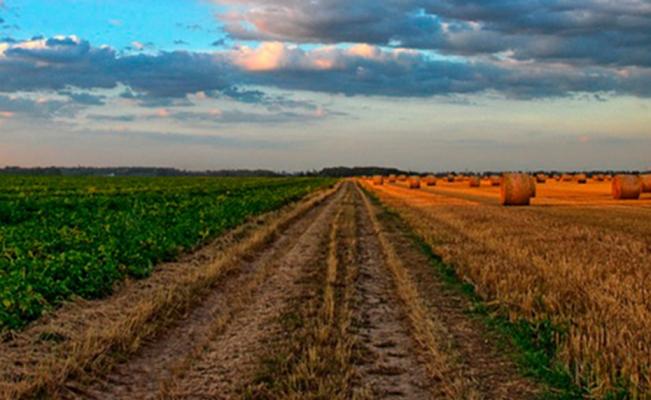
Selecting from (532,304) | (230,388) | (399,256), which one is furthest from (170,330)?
(399,256)

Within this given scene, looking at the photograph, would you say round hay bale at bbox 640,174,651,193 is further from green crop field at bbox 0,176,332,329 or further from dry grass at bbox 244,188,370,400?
dry grass at bbox 244,188,370,400

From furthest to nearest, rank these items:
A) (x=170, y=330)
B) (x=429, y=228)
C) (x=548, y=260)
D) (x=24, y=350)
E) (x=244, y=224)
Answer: (x=244, y=224) < (x=429, y=228) < (x=548, y=260) < (x=170, y=330) < (x=24, y=350)

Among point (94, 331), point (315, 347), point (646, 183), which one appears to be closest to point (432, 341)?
point (315, 347)

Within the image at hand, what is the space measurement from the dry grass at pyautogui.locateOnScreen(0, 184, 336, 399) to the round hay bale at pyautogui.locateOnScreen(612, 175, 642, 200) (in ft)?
111

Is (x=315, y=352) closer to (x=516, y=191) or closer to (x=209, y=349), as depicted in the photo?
(x=209, y=349)

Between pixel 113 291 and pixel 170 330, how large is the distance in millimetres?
3198

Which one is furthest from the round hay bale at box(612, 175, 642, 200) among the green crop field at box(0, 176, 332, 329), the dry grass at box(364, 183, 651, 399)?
the green crop field at box(0, 176, 332, 329)

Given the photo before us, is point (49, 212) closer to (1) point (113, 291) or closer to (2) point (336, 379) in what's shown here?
(1) point (113, 291)

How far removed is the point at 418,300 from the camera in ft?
37.1

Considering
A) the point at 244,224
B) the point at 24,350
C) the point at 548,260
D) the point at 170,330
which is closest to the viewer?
the point at 24,350

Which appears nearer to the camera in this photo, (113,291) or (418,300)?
(418,300)

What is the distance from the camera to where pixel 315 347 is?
7.94m

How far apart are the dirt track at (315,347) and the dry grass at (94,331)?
15 cm

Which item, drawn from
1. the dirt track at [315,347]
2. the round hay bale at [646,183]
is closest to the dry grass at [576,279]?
the dirt track at [315,347]
